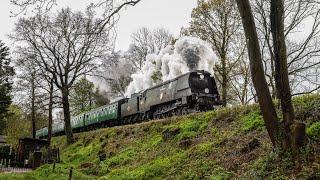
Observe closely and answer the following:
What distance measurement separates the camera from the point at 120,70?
55.8 m

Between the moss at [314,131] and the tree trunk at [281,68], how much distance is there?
94cm

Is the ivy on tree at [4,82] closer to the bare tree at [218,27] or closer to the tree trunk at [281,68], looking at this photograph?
the bare tree at [218,27]

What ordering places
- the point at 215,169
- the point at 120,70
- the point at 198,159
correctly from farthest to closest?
the point at 120,70, the point at 198,159, the point at 215,169

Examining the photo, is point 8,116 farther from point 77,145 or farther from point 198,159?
point 198,159

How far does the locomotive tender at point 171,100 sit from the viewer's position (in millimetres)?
20516

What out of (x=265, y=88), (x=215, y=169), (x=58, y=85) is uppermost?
(x=58, y=85)

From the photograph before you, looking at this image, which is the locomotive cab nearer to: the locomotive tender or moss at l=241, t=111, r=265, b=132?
the locomotive tender

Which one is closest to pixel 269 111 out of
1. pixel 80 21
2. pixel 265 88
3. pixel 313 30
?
pixel 265 88

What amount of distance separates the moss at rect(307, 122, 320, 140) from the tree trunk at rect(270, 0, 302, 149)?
94 cm

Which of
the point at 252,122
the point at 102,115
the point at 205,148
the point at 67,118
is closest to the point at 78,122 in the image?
the point at 102,115

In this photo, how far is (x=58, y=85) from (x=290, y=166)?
26.9m

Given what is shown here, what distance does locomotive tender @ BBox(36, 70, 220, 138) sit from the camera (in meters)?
20.5

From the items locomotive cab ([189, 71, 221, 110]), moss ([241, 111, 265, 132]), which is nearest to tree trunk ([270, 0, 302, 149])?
moss ([241, 111, 265, 132])

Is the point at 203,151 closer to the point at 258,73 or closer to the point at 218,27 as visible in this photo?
the point at 258,73
